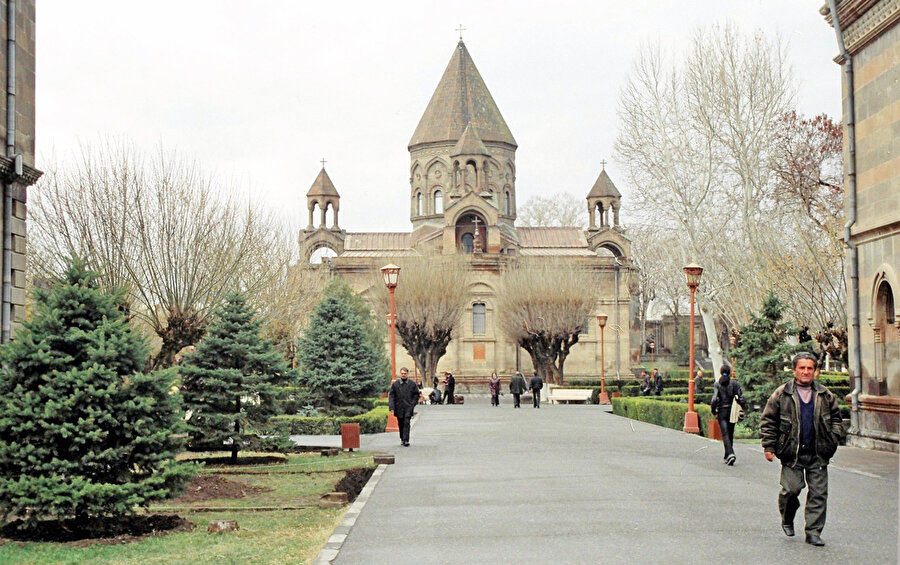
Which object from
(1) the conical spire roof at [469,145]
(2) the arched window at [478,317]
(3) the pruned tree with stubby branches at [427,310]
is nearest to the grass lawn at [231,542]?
(3) the pruned tree with stubby branches at [427,310]

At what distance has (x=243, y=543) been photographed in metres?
10.7

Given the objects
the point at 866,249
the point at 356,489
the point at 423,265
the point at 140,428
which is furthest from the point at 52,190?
the point at 423,265

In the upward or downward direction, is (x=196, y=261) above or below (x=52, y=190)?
below

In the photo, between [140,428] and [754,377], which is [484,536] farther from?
[754,377]

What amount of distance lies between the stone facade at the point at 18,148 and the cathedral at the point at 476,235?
4283cm

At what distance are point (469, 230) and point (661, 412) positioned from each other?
130ft

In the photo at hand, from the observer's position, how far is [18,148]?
1669 cm

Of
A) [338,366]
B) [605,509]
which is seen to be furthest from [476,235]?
[605,509]

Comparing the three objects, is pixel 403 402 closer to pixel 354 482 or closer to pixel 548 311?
pixel 354 482

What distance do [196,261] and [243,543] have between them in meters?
16.1

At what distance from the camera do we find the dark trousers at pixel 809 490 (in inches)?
362

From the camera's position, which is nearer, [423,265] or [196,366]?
[196,366]

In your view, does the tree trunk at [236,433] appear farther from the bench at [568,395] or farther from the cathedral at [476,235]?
the cathedral at [476,235]

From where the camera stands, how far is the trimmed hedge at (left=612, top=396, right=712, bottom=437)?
24.2m
